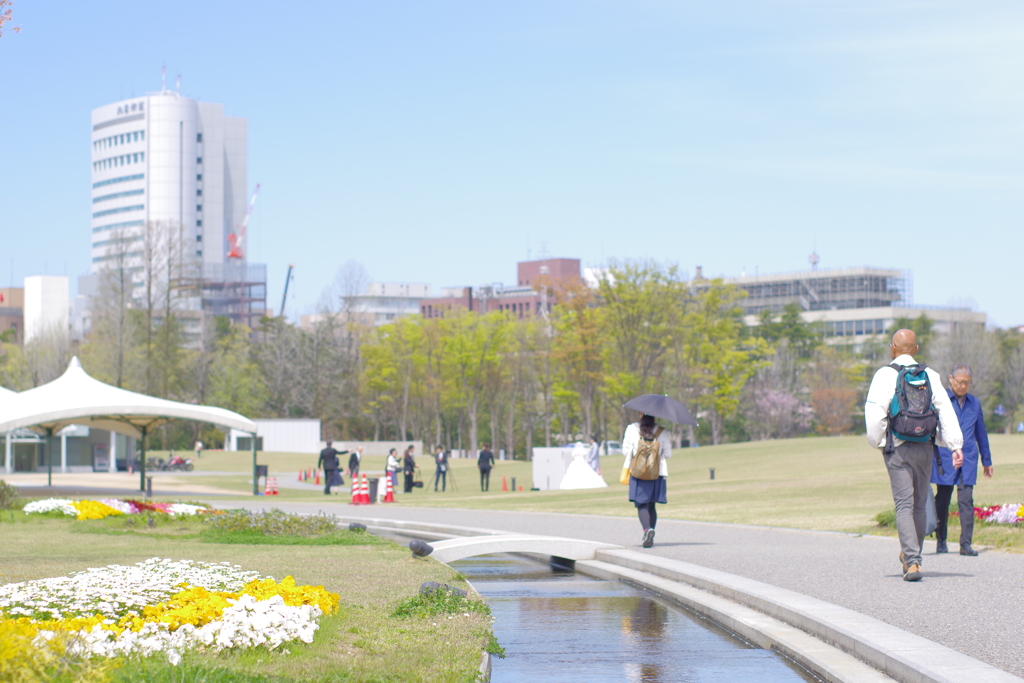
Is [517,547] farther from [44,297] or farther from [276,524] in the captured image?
[44,297]

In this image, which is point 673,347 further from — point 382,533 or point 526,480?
point 382,533

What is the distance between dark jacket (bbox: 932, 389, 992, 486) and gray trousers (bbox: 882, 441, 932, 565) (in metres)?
1.79

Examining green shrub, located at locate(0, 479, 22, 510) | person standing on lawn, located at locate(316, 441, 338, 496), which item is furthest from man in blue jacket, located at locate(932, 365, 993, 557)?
person standing on lawn, located at locate(316, 441, 338, 496)

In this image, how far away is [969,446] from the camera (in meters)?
11.8

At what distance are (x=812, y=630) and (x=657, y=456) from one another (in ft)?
19.5

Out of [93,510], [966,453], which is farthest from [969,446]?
[93,510]

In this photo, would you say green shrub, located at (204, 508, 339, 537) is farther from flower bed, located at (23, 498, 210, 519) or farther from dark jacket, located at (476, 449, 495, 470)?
dark jacket, located at (476, 449, 495, 470)

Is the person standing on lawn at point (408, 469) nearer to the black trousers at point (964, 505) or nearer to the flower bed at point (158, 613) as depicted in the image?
the black trousers at point (964, 505)

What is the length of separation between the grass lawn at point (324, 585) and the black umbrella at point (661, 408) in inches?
137

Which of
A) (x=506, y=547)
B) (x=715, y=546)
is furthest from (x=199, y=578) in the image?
(x=715, y=546)

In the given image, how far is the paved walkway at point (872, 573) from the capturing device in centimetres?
741

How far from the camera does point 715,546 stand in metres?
14.5

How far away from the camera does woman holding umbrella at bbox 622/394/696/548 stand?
13.7 meters

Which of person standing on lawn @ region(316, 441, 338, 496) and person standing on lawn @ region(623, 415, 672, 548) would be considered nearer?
person standing on lawn @ region(623, 415, 672, 548)
